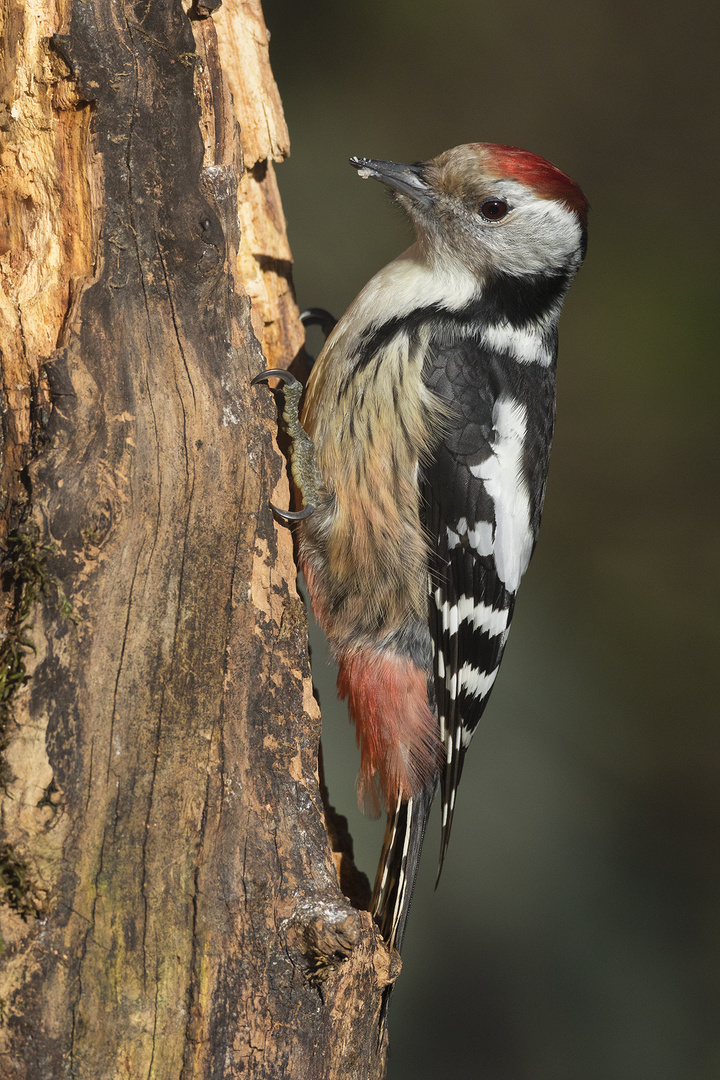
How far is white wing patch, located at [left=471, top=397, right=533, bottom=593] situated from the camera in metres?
1.88

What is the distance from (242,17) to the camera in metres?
1.95

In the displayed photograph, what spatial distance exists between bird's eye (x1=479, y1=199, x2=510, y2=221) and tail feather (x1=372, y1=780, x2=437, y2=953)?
49.9 inches

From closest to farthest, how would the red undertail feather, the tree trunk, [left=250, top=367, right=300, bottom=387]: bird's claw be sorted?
the tree trunk < [left=250, top=367, right=300, bottom=387]: bird's claw < the red undertail feather

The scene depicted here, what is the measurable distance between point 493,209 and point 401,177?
0.74 ft

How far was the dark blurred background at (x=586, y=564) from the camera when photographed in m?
3.28

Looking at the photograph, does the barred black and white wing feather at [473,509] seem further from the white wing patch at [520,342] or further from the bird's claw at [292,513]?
the bird's claw at [292,513]

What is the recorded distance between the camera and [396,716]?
1951mm

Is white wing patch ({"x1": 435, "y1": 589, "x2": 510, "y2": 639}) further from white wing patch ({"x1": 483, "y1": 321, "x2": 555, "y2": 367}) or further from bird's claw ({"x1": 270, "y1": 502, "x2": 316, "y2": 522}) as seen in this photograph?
white wing patch ({"x1": 483, "y1": 321, "x2": 555, "y2": 367})

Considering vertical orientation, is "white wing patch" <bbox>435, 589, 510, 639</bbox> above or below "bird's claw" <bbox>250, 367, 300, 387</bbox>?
below

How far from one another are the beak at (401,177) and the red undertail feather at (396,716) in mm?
1042

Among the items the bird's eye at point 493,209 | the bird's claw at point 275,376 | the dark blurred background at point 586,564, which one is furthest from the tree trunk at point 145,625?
the dark blurred background at point 586,564

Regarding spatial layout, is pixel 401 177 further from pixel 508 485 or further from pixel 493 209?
pixel 508 485

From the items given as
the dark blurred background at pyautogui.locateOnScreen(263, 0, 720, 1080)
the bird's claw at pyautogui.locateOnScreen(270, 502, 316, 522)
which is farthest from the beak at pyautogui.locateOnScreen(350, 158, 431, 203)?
the dark blurred background at pyautogui.locateOnScreen(263, 0, 720, 1080)

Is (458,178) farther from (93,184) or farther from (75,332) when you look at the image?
(75,332)
